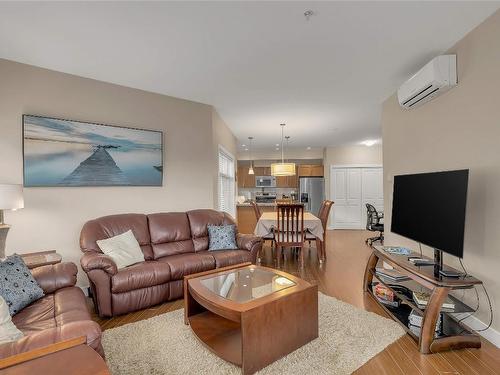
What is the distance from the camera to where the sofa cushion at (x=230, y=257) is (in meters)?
3.28

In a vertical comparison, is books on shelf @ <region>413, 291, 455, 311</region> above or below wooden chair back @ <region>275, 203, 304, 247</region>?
below

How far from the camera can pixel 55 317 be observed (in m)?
1.82

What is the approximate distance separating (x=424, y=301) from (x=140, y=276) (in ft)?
8.44

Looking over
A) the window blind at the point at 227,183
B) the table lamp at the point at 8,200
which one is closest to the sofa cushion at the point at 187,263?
the table lamp at the point at 8,200

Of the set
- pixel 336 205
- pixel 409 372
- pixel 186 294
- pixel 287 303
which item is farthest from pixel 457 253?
pixel 336 205

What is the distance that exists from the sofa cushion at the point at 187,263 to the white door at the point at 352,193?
19.3ft

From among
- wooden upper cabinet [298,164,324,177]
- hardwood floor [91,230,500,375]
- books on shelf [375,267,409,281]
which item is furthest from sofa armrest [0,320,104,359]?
wooden upper cabinet [298,164,324,177]

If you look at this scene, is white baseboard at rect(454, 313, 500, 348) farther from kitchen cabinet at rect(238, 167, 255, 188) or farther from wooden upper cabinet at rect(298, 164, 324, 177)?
kitchen cabinet at rect(238, 167, 255, 188)

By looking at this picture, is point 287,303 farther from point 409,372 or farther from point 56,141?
point 56,141

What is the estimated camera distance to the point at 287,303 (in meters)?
2.00

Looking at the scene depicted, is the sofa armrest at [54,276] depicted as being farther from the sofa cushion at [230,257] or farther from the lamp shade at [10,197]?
the sofa cushion at [230,257]

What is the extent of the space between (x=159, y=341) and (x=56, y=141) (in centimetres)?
249

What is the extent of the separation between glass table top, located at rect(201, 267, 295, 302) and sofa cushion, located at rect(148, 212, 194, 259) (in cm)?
113

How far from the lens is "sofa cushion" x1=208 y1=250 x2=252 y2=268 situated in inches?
129
